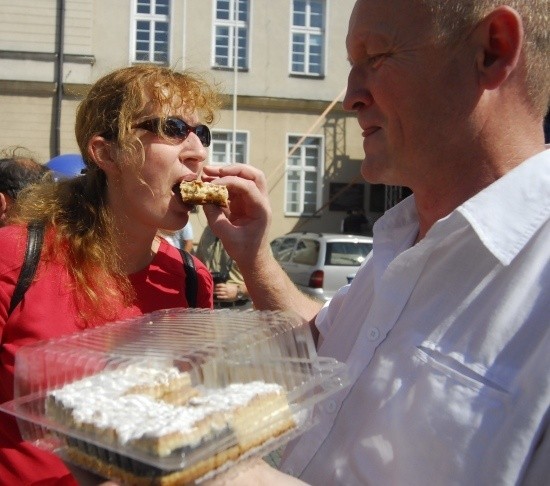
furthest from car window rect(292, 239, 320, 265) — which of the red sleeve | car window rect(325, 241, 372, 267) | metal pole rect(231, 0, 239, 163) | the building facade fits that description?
the red sleeve

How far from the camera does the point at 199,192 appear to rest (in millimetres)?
2367

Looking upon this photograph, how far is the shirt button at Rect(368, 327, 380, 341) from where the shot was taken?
1537 millimetres

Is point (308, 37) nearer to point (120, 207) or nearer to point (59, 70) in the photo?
point (59, 70)

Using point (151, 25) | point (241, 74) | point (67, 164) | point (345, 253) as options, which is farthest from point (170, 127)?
point (151, 25)

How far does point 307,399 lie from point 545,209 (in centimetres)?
63

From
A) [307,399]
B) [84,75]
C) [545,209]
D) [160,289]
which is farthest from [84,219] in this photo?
[84,75]

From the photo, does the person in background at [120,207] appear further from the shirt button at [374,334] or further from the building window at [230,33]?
the building window at [230,33]

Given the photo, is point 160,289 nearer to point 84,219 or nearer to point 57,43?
point 84,219

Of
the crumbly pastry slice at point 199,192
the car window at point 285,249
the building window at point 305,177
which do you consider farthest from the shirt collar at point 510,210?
the building window at point 305,177

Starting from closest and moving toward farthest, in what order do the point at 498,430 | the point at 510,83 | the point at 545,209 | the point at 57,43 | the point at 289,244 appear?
the point at 498,430
the point at 545,209
the point at 510,83
the point at 289,244
the point at 57,43

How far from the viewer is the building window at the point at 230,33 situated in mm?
18969

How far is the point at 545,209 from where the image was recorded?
4.55ft

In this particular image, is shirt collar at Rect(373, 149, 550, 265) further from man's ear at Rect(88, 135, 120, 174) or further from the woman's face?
man's ear at Rect(88, 135, 120, 174)

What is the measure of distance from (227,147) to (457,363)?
18257 millimetres
